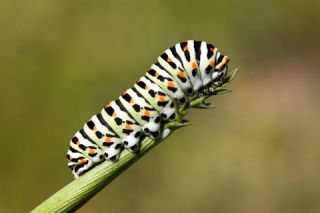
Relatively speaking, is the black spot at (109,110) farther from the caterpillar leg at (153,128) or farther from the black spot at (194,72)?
the black spot at (194,72)

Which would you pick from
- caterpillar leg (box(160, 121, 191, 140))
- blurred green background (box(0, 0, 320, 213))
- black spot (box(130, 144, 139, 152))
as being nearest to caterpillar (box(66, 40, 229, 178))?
caterpillar leg (box(160, 121, 191, 140))

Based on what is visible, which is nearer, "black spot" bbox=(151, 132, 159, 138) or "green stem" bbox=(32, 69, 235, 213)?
"green stem" bbox=(32, 69, 235, 213)

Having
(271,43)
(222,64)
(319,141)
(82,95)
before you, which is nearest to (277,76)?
Answer: (271,43)

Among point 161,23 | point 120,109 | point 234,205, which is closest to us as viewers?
point 120,109

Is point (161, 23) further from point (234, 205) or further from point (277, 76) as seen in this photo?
point (234, 205)

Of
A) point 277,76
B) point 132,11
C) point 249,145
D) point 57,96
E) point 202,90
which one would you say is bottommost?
point 202,90

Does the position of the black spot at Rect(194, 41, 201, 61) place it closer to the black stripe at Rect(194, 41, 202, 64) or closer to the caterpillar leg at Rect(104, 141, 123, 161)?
the black stripe at Rect(194, 41, 202, 64)

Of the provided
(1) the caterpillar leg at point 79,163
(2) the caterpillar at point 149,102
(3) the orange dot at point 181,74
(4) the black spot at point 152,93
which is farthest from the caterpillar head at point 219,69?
(1) the caterpillar leg at point 79,163
